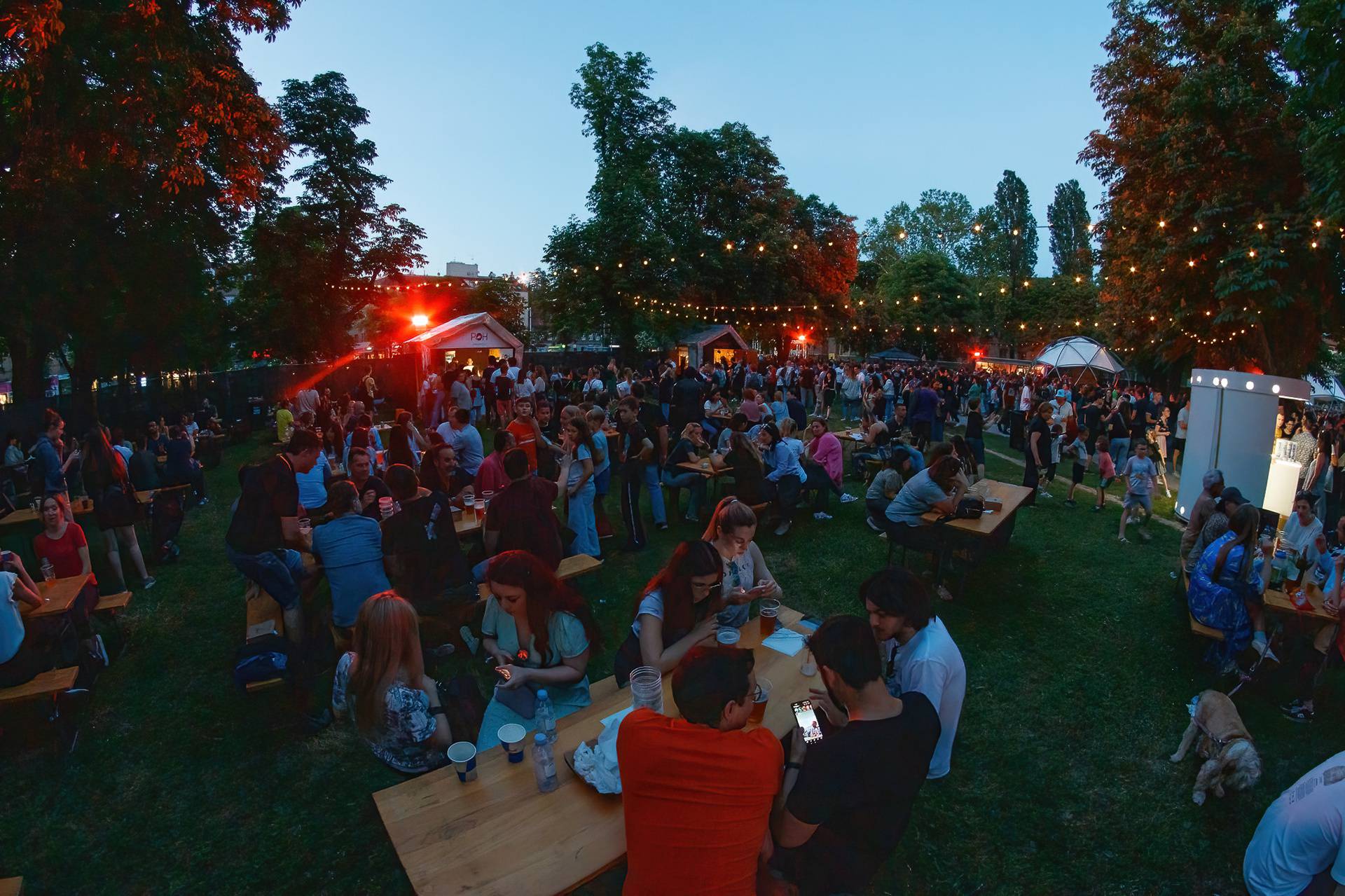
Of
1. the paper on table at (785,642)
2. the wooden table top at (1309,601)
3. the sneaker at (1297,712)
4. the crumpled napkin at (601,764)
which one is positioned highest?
the crumpled napkin at (601,764)

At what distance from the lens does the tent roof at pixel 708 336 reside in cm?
3058

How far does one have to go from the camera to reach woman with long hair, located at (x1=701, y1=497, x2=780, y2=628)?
3834mm

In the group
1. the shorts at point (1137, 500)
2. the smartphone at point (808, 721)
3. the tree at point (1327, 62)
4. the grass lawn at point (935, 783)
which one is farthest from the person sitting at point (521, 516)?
the tree at point (1327, 62)

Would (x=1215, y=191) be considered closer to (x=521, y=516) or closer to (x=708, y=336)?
(x=708, y=336)

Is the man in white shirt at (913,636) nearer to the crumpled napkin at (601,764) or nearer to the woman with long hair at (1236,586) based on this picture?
the crumpled napkin at (601,764)

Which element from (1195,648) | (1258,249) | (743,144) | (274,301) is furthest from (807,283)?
(1195,648)

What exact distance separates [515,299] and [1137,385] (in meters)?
49.1

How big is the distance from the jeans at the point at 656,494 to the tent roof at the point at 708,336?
2289cm

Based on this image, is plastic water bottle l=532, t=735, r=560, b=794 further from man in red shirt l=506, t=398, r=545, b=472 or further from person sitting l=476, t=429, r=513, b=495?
man in red shirt l=506, t=398, r=545, b=472

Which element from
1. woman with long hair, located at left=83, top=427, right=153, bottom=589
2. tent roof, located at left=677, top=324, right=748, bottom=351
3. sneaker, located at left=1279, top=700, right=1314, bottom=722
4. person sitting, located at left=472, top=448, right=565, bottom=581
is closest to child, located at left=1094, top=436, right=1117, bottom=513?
sneaker, located at left=1279, top=700, right=1314, bottom=722

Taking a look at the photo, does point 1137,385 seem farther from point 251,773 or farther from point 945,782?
point 251,773

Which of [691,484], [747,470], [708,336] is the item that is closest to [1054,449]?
[747,470]

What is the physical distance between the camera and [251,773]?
3.99 m

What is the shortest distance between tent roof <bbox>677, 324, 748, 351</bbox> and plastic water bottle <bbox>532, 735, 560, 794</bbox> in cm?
2851
